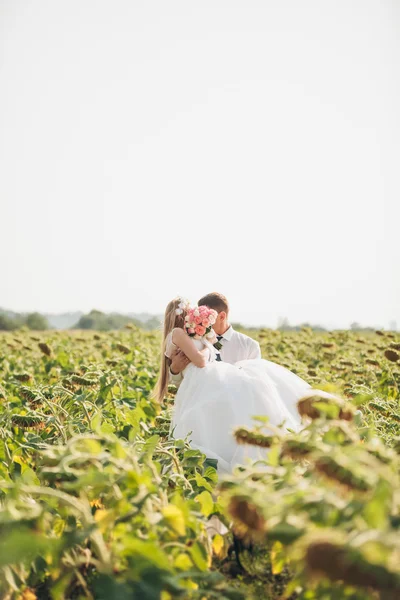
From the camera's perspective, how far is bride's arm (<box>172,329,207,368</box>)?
4348mm

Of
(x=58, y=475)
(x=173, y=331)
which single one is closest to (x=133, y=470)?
(x=58, y=475)

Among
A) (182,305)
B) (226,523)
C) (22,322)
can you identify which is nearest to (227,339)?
(182,305)

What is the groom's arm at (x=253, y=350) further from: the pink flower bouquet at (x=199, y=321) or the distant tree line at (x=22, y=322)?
the distant tree line at (x=22, y=322)

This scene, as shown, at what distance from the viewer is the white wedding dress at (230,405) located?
142 inches

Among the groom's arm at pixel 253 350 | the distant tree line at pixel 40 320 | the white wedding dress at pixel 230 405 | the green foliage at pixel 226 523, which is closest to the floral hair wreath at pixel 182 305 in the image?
the white wedding dress at pixel 230 405

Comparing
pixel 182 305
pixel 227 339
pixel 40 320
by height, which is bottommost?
pixel 40 320

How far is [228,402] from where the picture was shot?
3750 millimetres

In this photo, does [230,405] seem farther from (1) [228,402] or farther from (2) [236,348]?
(2) [236,348]

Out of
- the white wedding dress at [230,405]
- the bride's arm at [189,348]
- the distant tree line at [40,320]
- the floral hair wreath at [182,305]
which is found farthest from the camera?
the distant tree line at [40,320]

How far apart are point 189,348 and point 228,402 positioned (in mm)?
809

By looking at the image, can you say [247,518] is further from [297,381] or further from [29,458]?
[297,381]

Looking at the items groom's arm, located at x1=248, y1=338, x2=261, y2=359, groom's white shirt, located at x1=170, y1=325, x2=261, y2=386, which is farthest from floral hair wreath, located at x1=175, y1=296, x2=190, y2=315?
groom's arm, located at x1=248, y1=338, x2=261, y2=359

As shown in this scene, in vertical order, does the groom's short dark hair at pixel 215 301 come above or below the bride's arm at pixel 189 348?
above

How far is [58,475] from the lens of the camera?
1957 mm
